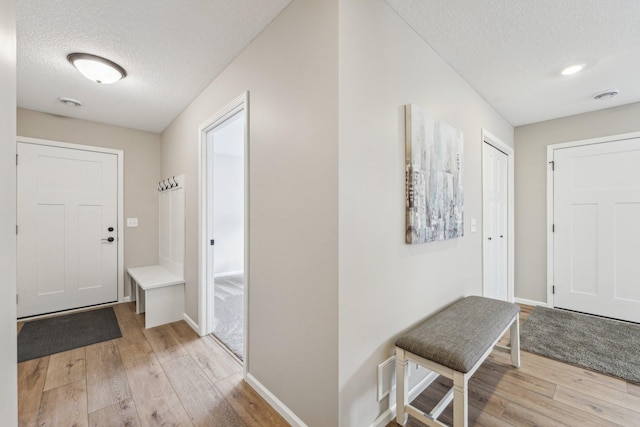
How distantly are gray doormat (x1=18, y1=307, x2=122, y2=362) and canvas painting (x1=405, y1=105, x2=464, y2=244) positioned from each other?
9.94ft

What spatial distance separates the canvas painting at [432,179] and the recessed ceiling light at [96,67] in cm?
233

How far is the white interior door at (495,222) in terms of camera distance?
2.86 m

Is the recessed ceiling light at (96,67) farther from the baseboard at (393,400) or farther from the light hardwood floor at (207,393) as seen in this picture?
the baseboard at (393,400)

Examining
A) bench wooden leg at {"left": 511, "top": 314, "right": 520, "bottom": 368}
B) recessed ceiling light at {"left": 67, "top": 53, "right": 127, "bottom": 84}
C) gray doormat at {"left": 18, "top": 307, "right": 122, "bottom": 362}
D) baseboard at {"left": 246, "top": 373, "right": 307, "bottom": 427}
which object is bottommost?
gray doormat at {"left": 18, "top": 307, "right": 122, "bottom": 362}

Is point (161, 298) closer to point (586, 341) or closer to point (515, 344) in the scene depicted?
point (515, 344)

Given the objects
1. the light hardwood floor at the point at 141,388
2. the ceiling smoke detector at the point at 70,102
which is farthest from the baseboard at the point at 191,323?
the ceiling smoke detector at the point at 70,102

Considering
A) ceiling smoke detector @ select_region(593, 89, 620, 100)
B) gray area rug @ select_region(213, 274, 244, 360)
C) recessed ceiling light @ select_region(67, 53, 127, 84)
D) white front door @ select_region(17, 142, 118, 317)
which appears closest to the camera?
recessed ceiling light @ select_region(67, 53, 127, 84)

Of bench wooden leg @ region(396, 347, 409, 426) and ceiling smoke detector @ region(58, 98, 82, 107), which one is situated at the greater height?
ceiling smoke detector @ region(58, 98, 82, 107)

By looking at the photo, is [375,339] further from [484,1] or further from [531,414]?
→ [484,1]

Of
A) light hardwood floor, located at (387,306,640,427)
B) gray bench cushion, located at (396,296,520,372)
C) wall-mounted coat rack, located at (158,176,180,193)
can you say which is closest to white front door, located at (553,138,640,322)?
light hardwood floor, located at (387,306,640,427)

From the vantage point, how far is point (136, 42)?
1905 mm

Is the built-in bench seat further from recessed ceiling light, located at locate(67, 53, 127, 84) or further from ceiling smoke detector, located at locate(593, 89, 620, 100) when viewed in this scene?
ceiling smoke detector, located at locate(593, 89, 620, 100)

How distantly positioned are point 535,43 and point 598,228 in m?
2.46

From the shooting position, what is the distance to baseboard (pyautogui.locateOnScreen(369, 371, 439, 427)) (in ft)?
4.93
